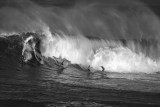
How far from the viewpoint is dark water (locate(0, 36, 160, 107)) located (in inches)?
346

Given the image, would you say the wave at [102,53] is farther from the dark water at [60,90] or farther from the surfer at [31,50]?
the dark water at [60,90]

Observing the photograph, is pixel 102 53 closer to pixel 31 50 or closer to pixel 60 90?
pixel 31 50

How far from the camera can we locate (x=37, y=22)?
70.7ft

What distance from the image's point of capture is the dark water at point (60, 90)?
8.80 metres

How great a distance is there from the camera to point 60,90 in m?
10.4

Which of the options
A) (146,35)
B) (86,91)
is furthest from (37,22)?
(86,91)

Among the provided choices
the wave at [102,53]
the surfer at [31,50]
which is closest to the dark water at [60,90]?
the surfer at [31,50]

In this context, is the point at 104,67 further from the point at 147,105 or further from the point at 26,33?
the point at 147,105

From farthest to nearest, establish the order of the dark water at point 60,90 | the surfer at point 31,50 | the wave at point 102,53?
the wave at point 102,53
the surfer at point 31,50
the dark water at point 60,90

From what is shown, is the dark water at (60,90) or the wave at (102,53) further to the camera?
the wave at (102,53)

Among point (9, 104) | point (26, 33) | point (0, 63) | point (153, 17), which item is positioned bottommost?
point (9, 104)

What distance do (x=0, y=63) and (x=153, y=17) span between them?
1770 centimetres

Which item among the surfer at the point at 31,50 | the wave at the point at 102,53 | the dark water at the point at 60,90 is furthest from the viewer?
the wave at the point at 102,53

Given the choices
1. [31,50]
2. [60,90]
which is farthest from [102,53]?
[60,90]
